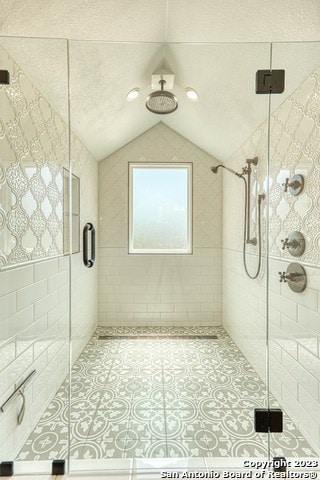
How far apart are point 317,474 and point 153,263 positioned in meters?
1.69

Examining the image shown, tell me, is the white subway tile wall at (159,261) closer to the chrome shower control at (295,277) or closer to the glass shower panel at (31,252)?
the glass shower panel at (31,252)

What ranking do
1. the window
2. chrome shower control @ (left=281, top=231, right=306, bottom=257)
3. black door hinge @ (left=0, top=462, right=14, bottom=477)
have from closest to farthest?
black door hinge @ (left=0, top=462, right=14, bottom=477)
chrome shower control @ (left=281, top=231, right=306, bottom=257)
the window

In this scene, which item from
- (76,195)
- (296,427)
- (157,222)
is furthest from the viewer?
(157,222)

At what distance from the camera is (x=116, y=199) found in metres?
2.26

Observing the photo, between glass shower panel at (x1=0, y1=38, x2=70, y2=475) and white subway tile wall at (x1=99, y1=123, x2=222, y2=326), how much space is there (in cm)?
71

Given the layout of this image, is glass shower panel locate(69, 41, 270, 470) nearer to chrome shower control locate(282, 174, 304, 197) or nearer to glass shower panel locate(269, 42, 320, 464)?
glass shower panel locate(269, 42, 320, 464)

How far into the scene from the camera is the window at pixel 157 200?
2.25m

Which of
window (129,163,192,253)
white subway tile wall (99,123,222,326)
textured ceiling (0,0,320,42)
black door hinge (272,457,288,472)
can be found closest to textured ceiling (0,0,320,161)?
textured ceiling (0,0,320,42)

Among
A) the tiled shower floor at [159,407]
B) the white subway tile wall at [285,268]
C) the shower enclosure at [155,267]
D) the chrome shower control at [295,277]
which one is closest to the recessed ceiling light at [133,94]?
the shower enclosure at [155,267]

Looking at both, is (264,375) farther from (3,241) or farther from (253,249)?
(3,241)

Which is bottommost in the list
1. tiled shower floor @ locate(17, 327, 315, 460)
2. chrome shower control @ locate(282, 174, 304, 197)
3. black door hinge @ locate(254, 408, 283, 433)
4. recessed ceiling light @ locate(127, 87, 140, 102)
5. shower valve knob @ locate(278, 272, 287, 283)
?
tiled shower floor @ locate(17, 327, 315, 460)

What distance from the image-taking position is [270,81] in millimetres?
1279

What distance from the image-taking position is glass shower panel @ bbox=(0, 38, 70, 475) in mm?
1104

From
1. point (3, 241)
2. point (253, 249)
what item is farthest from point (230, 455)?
point (3, 241)
